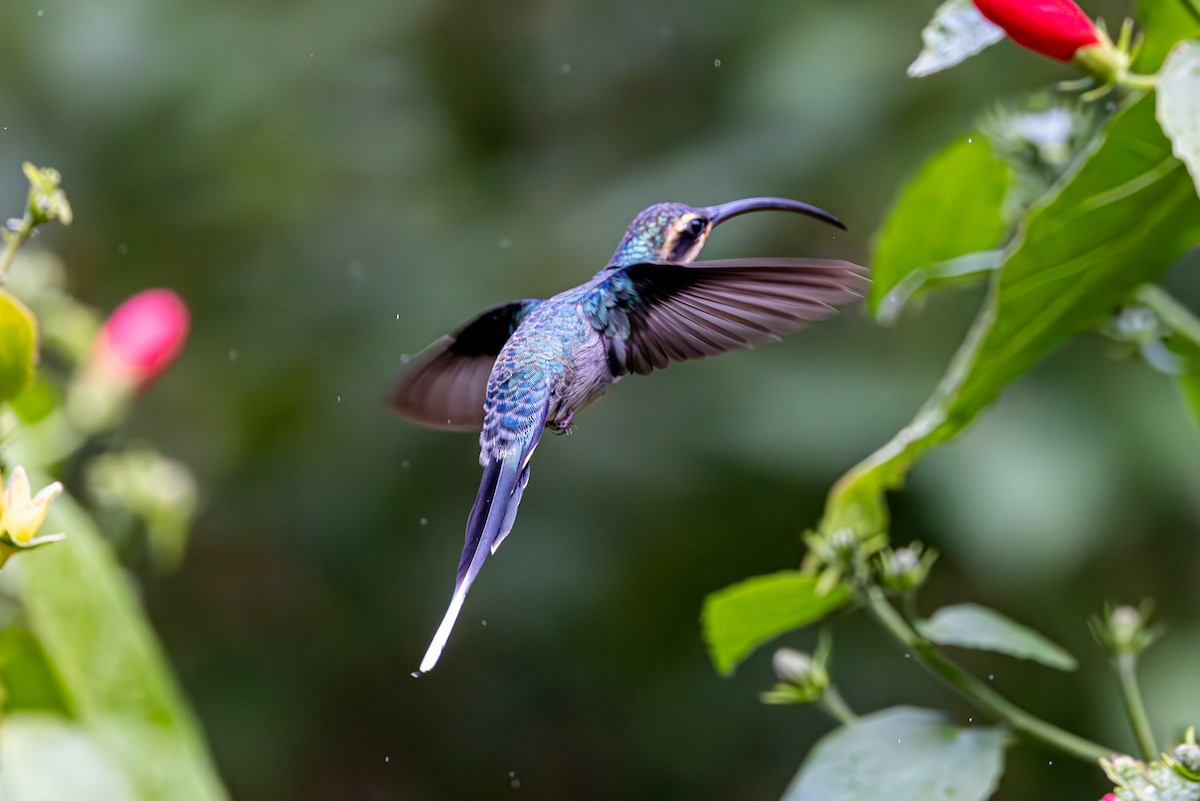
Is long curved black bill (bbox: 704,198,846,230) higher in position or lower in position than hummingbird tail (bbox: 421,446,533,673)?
higher

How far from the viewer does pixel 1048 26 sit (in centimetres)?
85

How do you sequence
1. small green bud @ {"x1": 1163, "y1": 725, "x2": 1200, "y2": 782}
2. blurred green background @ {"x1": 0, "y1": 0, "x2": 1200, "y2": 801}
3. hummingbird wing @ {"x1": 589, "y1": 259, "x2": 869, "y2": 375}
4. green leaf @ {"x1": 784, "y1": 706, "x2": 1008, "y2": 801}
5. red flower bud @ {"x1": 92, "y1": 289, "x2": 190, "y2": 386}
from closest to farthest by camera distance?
small green bud @ {"x1": 1163, "y1": 725, "x2": 1200, "y2": 782}
hummingbird wing @ {"x1": 589, "y1": 259, "x2": 869, "y2": 375}
green leaf @ {"x1": 784, "y1": 706, "x2": 1008, "y2": 801}
red flower bud @ {"x1": 92, "y1": 289, "x2": 190, "y2": 386}
blurred green background @ {"x1": 0, "y1": 0, "x2": 1200, "y2": 801}

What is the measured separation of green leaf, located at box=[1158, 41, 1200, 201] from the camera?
0.70m

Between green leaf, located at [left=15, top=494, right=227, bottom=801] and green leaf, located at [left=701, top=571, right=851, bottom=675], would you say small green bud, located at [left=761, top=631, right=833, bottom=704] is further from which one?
green leaf, located at [left=15, top=494, right=227, bottom=801]

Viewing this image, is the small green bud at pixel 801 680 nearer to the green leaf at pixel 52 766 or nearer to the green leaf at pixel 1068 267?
the green leaf at pixel 1068 267

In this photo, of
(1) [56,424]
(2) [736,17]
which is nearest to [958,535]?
(2) [736,17]

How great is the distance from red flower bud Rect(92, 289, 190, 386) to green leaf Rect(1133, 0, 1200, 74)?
2.93 feet

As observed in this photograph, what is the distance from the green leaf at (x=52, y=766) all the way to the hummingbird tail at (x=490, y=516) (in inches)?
12.5

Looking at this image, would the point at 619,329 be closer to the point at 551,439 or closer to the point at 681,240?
the point at 681,240

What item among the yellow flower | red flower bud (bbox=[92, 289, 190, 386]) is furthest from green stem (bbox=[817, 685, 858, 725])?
red flower bud (bbox=[92, 289, 190, 386])

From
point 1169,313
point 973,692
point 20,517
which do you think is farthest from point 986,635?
point 20,517

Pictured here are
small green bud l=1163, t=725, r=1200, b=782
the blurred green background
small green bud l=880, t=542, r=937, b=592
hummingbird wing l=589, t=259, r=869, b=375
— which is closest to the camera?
small green bud l=1163, t=725, r=1200, b=782

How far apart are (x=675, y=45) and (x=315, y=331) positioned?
0.80 metres

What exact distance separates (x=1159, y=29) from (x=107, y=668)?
898mm
